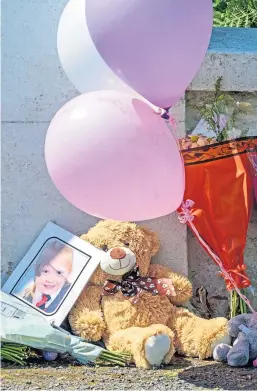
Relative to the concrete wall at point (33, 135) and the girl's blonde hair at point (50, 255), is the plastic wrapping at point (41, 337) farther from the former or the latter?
the concrete wall at point (33, 135)

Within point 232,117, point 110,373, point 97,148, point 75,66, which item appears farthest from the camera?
point 232,117

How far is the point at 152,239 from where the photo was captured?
14.4ft

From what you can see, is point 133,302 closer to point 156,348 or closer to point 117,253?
point 117,253

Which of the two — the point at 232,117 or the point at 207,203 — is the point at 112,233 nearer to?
the point at 207,203

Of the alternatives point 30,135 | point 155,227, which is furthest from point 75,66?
point 155,227

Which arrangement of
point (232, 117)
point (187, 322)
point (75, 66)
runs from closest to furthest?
point (75, 66)
point (187, 322)
point (232, 117)

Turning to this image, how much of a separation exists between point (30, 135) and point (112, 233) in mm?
713

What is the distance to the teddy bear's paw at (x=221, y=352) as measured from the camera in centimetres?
403

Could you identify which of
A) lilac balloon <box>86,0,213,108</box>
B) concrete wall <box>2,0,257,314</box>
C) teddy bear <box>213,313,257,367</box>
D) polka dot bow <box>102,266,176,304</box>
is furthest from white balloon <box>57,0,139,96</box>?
teddy bear <box>213,313,257,367</box>

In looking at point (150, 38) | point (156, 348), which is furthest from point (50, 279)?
point (150, 38)

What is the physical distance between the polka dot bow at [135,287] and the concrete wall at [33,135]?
0.89 feet

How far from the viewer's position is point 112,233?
14.1 feet

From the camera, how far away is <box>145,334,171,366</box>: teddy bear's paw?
3871 millimetres

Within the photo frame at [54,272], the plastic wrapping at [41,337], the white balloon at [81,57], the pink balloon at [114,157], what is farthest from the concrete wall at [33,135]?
the pink balloon at [114,157]
